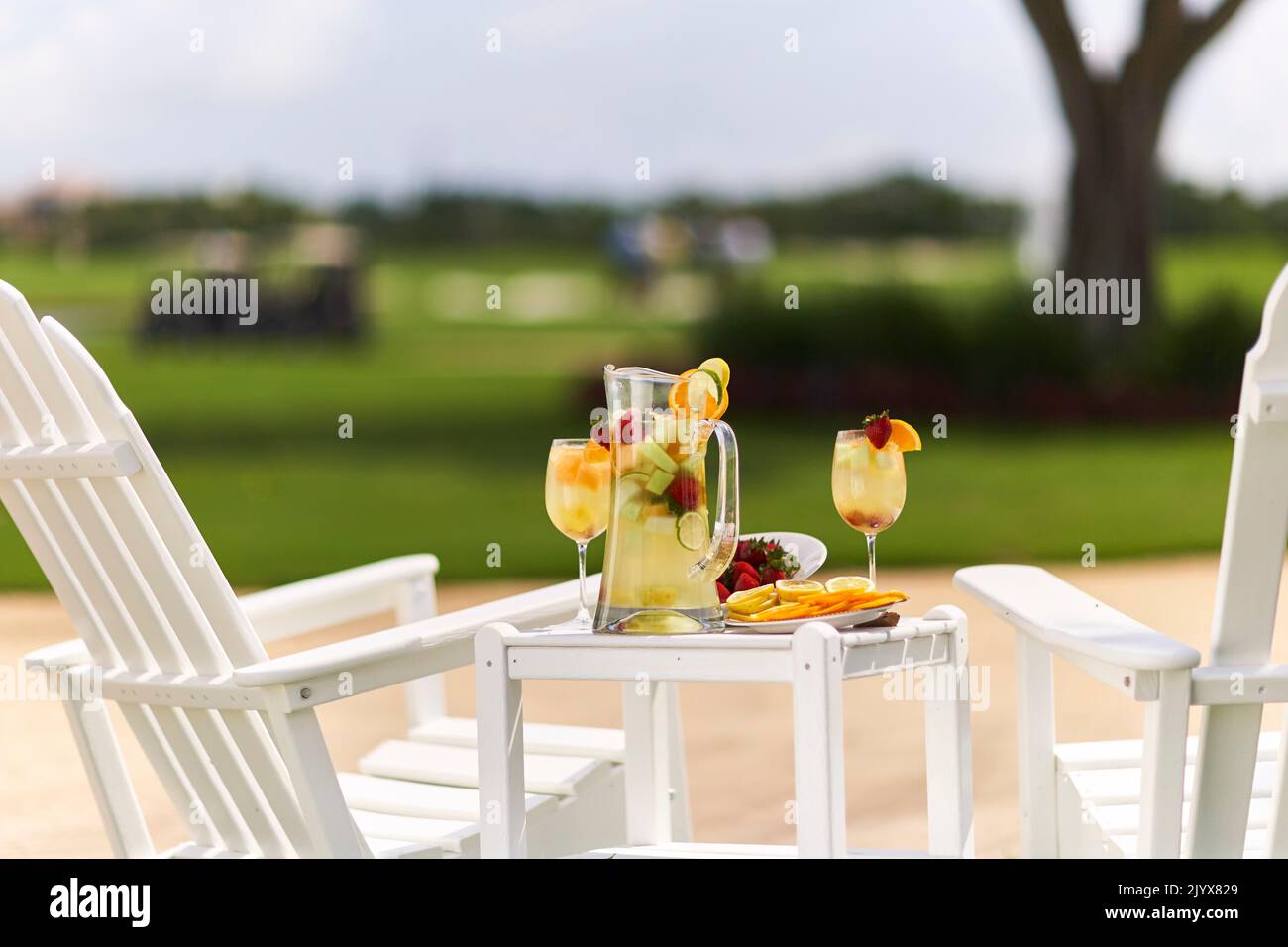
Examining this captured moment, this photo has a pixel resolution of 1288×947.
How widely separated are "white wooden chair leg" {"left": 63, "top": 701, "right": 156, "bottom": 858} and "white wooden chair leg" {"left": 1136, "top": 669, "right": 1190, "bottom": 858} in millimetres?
1469

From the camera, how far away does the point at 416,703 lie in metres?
3.16

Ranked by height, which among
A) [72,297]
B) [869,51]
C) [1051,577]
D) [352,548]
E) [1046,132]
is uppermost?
[869,51]

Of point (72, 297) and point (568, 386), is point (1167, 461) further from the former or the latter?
point (72, 297)

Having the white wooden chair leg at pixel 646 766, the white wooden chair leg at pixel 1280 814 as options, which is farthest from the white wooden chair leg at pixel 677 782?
the white wooden chair leg at pixel 1280 814

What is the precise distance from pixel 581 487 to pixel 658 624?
243mm

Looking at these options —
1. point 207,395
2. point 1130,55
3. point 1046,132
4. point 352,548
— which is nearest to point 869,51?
point 1046,132

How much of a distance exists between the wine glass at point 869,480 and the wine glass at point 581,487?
1.06 feet

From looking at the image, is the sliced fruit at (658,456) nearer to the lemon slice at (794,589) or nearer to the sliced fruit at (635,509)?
the sliced fruit at (635,509)

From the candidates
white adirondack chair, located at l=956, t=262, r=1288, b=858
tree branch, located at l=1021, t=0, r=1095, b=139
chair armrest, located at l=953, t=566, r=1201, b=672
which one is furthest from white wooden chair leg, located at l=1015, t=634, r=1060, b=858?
tree branch, located at l=1021, t=0, r=1095, b=139

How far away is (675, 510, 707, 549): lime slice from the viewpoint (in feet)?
6.68

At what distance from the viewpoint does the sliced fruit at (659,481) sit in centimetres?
202

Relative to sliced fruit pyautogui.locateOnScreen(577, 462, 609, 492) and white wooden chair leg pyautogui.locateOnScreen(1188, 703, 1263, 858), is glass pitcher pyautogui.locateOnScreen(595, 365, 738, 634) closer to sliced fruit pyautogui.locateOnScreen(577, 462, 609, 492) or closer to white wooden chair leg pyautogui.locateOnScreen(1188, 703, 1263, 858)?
sliced fruit pyautogui.locateOnScreen(577, 462, 609, 492)
